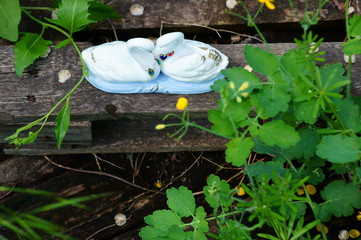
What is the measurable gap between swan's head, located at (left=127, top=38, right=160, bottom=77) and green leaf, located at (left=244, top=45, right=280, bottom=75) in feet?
1.11

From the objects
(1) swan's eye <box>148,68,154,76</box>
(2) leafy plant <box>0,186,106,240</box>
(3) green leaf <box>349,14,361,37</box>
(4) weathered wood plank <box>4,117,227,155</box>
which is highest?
(3) green leaf <box>349,14,361,37</box>

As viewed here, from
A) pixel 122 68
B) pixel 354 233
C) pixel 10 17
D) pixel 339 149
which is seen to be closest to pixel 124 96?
pixel 122 68

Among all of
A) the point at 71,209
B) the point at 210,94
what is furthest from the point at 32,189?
the point at 210,94

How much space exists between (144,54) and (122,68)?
0.09 m

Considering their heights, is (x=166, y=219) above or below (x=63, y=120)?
below

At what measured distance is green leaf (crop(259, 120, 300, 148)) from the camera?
51.9 inches

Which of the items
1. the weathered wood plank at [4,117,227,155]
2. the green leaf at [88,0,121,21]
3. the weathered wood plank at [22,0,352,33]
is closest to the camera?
the green leaf at [88,0,121,21]

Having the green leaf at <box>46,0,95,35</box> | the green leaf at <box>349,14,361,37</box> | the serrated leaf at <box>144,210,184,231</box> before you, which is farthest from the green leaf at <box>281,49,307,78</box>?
the green leaf at <box>46,0,95,35</box>

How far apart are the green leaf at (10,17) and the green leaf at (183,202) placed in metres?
0.82

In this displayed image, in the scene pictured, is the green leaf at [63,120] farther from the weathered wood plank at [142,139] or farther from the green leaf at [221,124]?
the green leaf at [221,124]

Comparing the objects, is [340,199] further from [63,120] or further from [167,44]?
[63,120]

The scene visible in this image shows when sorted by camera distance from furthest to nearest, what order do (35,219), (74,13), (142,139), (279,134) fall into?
(35,219) → (142,139) → (74,13) → (279,134)

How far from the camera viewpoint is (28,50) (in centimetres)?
174

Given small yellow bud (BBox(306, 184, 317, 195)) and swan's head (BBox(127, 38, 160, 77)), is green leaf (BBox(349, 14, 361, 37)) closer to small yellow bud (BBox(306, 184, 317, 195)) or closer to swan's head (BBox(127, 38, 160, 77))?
swan's head (BBox(127, 38, 160, 77))
